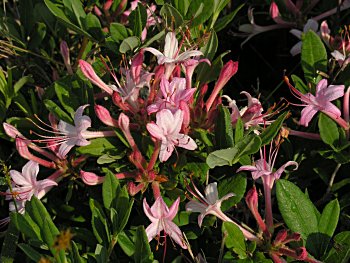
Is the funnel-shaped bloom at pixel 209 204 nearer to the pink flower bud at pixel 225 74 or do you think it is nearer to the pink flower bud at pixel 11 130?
the pink flower bud at pixel 225 74

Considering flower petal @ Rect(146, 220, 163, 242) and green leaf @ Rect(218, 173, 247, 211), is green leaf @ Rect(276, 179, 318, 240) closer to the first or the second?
green leaf @ Rect(218, 173, 247, 211)

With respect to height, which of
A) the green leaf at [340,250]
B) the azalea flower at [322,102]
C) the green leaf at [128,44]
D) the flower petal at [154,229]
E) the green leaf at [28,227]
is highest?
the green leaf at [128,44]

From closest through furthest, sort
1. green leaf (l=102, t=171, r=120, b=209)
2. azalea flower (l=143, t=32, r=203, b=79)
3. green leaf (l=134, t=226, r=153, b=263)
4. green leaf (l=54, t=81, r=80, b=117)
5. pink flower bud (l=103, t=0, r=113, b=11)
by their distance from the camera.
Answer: green leaf (l=134, t=226, r=153, b=263), green leaf (l=102, t=171, r=120, b=209), azalea flower (l=143, t=32, r=203, b=79), green leaf (l=54, t=81, r=80, b=117), pink flower bud (l=103, t=0, r=113, b=11)

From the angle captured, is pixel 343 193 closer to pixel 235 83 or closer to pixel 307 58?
pixel 307 58

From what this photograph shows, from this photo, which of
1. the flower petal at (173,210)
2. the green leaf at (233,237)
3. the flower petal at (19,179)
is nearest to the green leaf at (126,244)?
the flower petal at (173,210)

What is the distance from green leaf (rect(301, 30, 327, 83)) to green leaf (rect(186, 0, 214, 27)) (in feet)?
0.89

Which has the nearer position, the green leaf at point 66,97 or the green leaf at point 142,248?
the green leaf at point 142,248

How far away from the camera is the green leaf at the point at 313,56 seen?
1.68m

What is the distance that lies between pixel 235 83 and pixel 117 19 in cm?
55

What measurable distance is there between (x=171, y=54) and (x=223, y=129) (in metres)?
0.28

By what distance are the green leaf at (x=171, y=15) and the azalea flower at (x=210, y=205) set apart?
0.45m

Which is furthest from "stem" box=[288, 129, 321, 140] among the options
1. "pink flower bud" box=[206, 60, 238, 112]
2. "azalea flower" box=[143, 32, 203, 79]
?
"azalea flower" box=[143, 32, 203, 79]

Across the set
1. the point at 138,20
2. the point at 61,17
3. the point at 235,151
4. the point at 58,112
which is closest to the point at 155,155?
the point at 235,151

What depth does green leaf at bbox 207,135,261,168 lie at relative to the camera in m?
1.38
